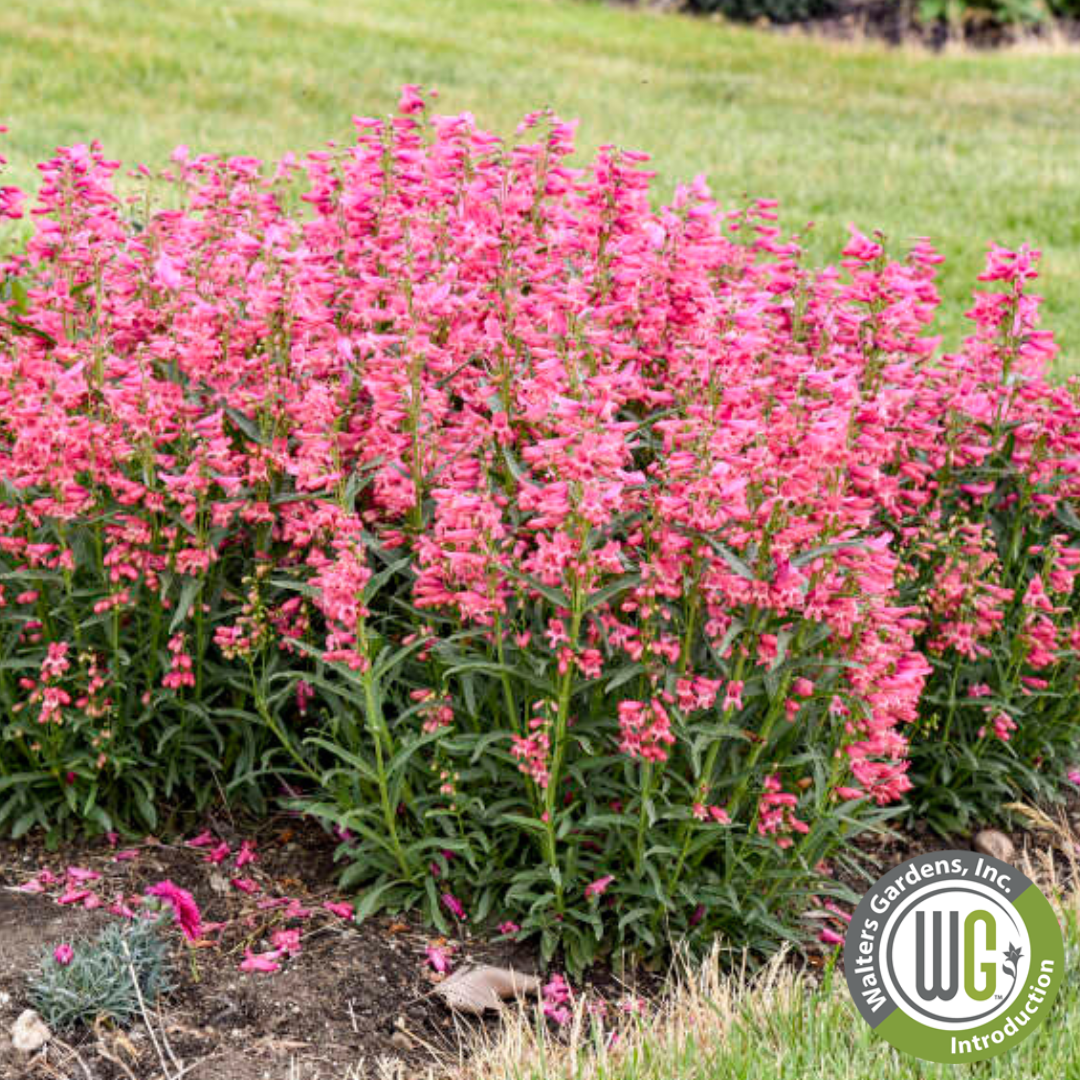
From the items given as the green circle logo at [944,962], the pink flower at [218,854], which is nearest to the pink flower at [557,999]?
the green circle logo at [944,962]

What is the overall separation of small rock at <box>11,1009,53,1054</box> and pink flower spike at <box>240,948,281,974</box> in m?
0.49

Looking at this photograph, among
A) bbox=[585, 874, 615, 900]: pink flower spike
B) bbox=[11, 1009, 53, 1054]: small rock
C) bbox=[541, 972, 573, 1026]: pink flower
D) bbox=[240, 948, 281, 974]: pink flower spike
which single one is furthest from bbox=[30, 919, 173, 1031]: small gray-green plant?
bbox=[585, 874, 615, 900]: pink flower spike

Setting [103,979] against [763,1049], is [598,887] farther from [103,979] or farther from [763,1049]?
[103,979]

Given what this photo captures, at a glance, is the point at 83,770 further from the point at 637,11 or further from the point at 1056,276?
the point at 637,11

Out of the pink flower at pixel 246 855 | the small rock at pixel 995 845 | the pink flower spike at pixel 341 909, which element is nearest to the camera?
the pink flower spike at pixel 341 909

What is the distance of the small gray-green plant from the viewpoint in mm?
3355

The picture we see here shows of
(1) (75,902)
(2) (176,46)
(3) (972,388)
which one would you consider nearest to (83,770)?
(1) (75,902)

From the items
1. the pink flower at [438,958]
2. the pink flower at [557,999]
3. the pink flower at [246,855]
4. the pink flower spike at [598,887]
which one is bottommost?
the pink flower at [557,999]

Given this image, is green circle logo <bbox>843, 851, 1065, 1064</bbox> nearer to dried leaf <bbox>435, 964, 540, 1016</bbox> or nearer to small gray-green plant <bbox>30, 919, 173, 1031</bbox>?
dried leaf <bbox>435, 964, 540, 1016</bbox>

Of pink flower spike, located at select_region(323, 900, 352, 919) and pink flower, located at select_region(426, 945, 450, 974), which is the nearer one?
pink flower, located at select_region(426, 945, 450, 974)

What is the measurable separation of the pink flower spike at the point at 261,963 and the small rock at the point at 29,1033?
486 millimetres

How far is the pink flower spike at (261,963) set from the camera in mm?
3629

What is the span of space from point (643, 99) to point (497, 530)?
1279cm

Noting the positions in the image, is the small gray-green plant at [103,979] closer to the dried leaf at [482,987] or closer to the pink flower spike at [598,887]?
the dried leaf at [482,987]
